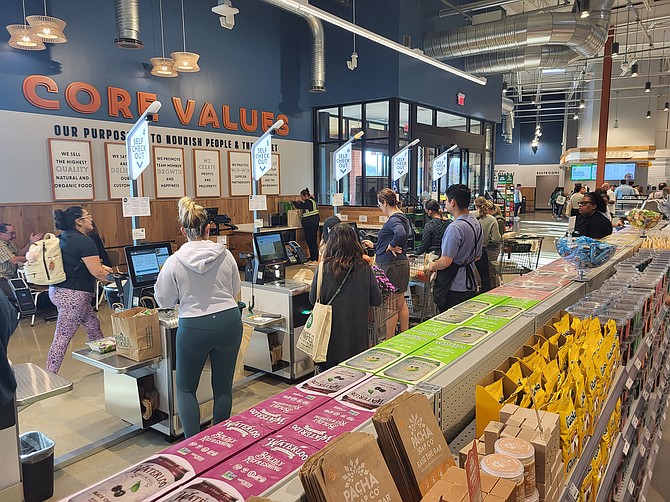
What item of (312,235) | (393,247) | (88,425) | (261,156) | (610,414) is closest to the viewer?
(610,414)

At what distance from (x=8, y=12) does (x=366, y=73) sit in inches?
276

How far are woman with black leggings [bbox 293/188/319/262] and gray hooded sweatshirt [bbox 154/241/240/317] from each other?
8.03m

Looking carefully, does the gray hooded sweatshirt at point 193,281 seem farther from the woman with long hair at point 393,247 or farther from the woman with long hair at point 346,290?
the woman with long hair at point 393,247

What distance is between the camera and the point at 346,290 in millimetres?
3271

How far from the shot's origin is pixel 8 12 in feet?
22.3

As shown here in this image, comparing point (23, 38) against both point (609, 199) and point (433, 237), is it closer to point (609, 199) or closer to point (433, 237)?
point (433, 237)

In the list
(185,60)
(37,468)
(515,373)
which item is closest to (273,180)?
(185,60)

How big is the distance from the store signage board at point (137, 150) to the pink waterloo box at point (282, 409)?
4.09 meters

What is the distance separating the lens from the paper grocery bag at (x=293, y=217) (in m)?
11.3

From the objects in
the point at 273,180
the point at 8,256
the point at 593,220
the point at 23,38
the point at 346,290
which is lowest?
the point at 8,256

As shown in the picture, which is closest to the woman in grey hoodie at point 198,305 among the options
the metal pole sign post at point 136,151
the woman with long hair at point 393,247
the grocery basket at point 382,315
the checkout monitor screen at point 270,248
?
the checkout monitor screen at point 270,248

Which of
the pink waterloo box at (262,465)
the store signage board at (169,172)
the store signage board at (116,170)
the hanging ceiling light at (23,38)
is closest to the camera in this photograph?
the pink waterloo box at (262,465)

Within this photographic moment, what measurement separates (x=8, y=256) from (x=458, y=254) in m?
5.56

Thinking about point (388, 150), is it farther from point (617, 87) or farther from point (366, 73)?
point (617, 87)
